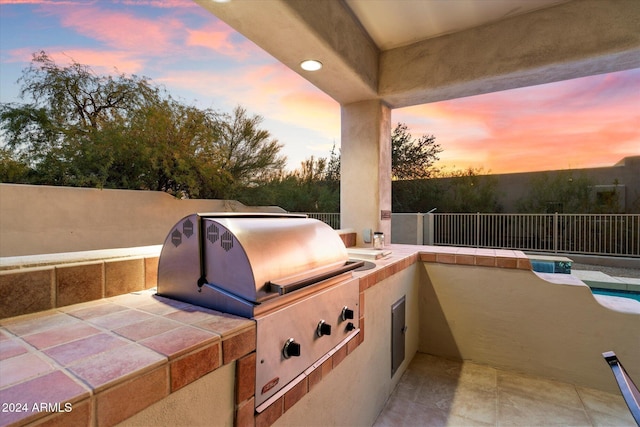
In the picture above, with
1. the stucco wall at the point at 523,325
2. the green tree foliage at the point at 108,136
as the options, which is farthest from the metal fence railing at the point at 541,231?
the stucco wall at the point at 523,325

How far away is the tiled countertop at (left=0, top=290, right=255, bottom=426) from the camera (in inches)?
20.7

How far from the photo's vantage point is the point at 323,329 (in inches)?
47.8

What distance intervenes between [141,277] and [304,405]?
879 millimetres

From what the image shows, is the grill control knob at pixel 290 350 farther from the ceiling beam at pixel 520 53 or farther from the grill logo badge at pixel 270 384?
the ceiling beam at pixel 520 53

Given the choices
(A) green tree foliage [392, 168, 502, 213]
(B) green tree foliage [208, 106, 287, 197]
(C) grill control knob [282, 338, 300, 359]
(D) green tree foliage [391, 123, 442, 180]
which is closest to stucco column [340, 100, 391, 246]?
(C) grill control knob [282, 338, 300, 359]

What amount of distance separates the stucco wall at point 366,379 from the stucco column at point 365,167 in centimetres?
75

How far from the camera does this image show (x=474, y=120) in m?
7.36

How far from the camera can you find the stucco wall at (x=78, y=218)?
A: 16.2ft

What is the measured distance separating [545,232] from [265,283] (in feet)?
30.6

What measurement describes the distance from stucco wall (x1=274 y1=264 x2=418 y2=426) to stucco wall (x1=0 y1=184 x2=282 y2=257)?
6085mm

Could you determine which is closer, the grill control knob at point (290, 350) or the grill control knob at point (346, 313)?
the grill control knob at point (290, 350)

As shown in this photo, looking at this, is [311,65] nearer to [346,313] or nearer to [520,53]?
[520,53]

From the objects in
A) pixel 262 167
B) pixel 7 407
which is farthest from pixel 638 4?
pixel 262 167

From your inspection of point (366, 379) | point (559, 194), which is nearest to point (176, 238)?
point (366, 379)
